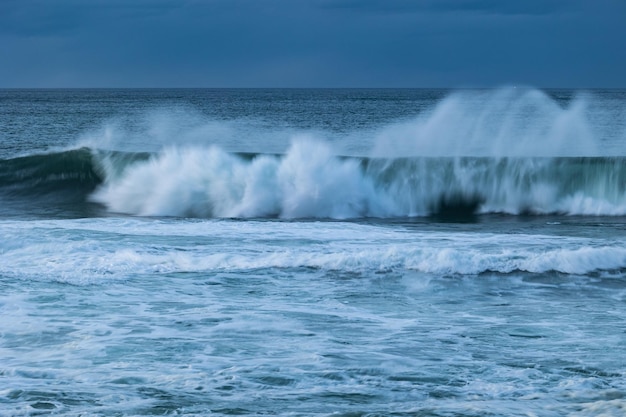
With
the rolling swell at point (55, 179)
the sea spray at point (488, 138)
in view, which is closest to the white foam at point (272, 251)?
the rolling swell at point (55, 179)

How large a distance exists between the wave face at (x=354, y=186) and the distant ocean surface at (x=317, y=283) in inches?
2.1

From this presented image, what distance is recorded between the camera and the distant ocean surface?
20.8 feet

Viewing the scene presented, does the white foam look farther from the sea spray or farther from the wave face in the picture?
the sea spray

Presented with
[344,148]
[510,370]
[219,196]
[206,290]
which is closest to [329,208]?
[219,196]

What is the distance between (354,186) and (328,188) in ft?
2.47

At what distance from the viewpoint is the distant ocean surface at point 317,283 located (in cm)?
634

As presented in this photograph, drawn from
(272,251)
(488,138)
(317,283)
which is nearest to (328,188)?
(272,251)

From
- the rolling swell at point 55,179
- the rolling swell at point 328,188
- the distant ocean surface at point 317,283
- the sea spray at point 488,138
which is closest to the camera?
the distant ocean surface at point 317,283

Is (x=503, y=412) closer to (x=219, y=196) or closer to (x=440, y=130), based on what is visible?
(x=219, y=196)

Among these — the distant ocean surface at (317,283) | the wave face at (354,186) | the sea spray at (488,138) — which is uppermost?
the sea spray at (488,138)

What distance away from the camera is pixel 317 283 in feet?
32.6

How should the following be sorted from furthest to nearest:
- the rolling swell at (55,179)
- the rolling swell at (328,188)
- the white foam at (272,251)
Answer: the rolling swell at (55,179), the rolling swell at (328,188), the white foam at (272,251)

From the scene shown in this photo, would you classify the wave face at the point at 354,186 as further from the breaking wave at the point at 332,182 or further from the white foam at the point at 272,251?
the white foam at the point at 272,251

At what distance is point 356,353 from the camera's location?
721cm
